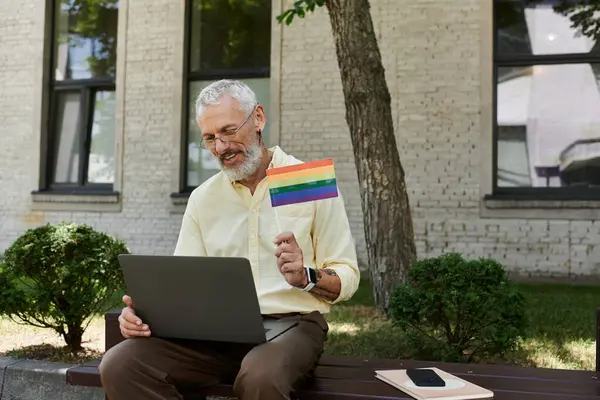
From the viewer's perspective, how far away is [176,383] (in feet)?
8.23

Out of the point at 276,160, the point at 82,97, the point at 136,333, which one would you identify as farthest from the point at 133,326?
the point at 82,97

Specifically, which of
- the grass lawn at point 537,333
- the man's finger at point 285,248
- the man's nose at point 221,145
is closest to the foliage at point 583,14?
the grass lawn at point 537,333

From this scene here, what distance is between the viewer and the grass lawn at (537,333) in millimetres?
4516

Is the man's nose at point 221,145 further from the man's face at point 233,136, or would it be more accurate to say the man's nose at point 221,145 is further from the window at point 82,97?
the window at point 82,97

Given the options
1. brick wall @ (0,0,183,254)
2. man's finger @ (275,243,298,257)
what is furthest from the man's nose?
brick wall @ (0,0,183,254)

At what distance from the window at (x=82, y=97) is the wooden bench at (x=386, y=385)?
27.4 feet

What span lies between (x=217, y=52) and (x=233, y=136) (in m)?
7.97

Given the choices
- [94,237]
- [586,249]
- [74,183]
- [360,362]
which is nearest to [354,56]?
[94,237]

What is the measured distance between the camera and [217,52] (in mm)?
10305

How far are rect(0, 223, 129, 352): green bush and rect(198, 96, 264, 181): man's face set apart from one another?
8.01 feet

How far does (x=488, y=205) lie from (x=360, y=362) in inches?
243

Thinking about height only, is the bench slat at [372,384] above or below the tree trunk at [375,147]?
A: below

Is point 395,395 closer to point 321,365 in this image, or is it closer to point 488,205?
point 321,365

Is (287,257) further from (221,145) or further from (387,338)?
(387,338)
